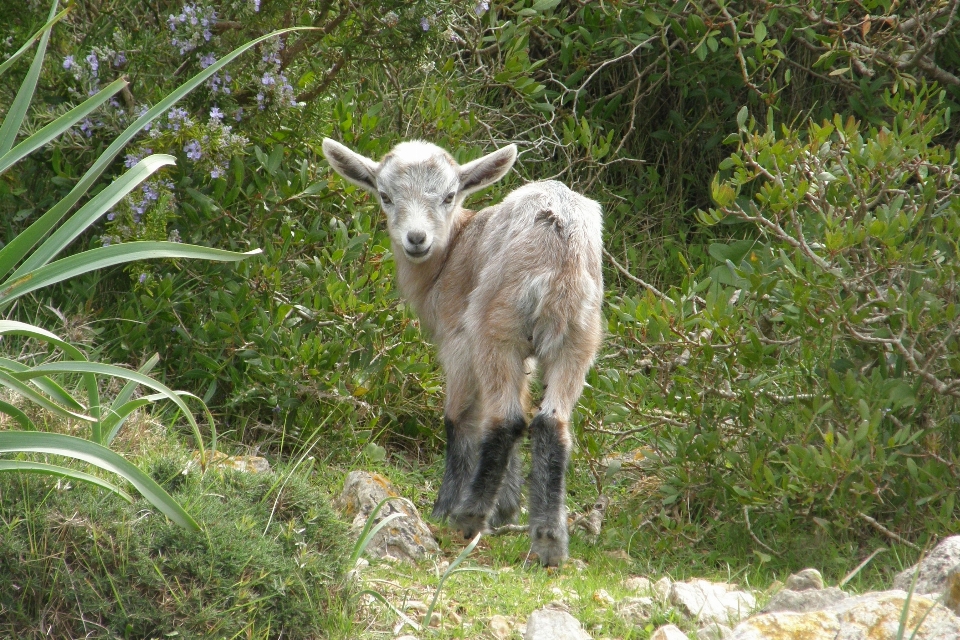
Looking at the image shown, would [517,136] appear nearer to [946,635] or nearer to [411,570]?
[411,570]

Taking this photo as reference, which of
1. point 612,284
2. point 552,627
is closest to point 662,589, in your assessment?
point 552,627

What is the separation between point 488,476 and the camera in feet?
15.5

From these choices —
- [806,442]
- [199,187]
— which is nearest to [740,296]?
[806,442]

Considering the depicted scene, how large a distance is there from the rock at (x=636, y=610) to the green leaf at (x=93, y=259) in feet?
6.23

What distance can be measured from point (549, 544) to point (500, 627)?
1008mm

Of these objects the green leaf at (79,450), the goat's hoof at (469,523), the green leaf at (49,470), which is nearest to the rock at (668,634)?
the goat's hoof at (469,523)

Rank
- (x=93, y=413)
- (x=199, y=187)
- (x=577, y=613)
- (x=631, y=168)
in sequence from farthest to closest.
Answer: (x=631, y=168) → (x=199, y=187) → (x=577, y=613) → (x=93, y=413)

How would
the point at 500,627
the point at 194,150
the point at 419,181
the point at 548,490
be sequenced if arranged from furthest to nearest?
the point at 419,181
the point at 194,150
the point at 548,490
the point at 500,627

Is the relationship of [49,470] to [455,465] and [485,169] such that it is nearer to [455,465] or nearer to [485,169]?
[455,465]

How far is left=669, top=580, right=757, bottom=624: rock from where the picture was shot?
3.66 metres

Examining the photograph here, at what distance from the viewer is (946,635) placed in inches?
107

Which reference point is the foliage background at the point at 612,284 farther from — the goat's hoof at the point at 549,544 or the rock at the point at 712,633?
the rock at the point at 712,633

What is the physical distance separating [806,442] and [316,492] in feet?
7.52

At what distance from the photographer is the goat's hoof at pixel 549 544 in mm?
4547
